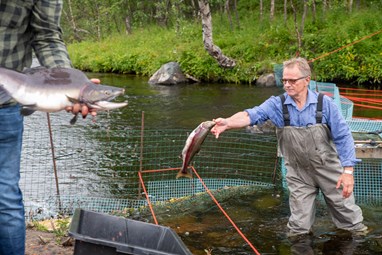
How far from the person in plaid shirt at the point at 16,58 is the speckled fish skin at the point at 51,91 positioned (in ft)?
0.72

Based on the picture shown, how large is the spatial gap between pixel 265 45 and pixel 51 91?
19.4 meters

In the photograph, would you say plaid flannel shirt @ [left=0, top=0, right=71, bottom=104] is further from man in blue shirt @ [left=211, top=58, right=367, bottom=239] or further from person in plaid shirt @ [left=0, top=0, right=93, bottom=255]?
man in blue shirt @ [left=211, top=58, right=367, bottom=239]

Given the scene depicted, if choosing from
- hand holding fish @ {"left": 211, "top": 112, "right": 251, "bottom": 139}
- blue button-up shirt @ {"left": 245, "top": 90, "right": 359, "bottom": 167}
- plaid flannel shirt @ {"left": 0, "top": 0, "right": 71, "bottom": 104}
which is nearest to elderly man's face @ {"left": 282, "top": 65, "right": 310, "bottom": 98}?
blue button-up shirt @ {"left": 245, "top": 90, "right": 359, "bottom": 167}

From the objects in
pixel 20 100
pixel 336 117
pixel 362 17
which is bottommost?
pixel 336 117

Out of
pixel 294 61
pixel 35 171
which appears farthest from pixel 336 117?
pixel 35 171

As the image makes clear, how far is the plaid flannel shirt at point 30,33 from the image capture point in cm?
315

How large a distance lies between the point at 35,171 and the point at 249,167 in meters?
3.57

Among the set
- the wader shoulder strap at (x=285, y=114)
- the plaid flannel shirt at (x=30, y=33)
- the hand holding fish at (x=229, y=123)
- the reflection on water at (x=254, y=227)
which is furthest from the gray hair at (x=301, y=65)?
the plaid flannel shirt at (x=30, y=33)

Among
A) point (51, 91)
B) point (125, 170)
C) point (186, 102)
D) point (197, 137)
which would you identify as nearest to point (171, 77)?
point (186, 102)

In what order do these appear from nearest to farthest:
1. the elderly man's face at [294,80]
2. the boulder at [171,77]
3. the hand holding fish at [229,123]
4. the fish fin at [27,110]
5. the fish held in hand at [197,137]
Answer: the fish fin at [27,110] < the hand holding fish at [229,123] < the fish held in hand at [197,137] < the elderly man's face at [294,80] < the boulder at [171,77]

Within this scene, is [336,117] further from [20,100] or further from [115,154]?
[115,154]

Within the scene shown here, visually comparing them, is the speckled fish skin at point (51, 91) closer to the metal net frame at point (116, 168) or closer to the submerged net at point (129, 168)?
the metal net frame at point (116, 168)

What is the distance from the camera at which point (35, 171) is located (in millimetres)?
8969

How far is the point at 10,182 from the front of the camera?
3186 millimetres
